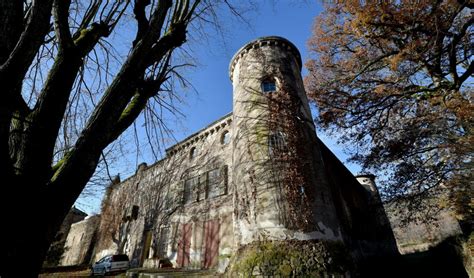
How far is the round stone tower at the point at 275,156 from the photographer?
7.14 metres

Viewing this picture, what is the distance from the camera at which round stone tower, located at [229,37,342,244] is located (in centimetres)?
714

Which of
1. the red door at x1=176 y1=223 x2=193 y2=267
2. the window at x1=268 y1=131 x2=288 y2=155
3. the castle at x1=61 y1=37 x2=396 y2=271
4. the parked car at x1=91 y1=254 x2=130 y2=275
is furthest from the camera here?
the parked car at x1=91 y1=254 x2=130 y2=275

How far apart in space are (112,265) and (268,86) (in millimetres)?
14408

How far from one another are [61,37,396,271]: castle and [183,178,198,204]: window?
8cm

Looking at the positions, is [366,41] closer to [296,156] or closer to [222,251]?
[296,156]

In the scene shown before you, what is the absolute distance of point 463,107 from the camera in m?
6.75

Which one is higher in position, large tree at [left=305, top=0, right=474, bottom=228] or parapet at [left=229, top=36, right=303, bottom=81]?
parapet at [left=229, top=36, right=303, bottom=81]

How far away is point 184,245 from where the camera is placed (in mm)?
12672

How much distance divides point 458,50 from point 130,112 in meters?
10.4

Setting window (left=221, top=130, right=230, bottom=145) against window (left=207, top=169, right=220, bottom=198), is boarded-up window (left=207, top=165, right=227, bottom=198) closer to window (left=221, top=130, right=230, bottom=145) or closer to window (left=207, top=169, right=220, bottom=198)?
window (left=207, top=169, right=220, bottom=198)

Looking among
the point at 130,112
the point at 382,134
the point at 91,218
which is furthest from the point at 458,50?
the point at 91,218

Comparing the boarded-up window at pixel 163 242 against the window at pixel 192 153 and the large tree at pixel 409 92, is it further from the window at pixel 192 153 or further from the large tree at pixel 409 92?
the large tree at pixel 409 92

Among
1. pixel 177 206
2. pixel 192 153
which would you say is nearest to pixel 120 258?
pixel 177 206

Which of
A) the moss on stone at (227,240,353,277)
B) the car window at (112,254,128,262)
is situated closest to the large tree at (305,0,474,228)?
the moss on stone at (227,240,353,277)
